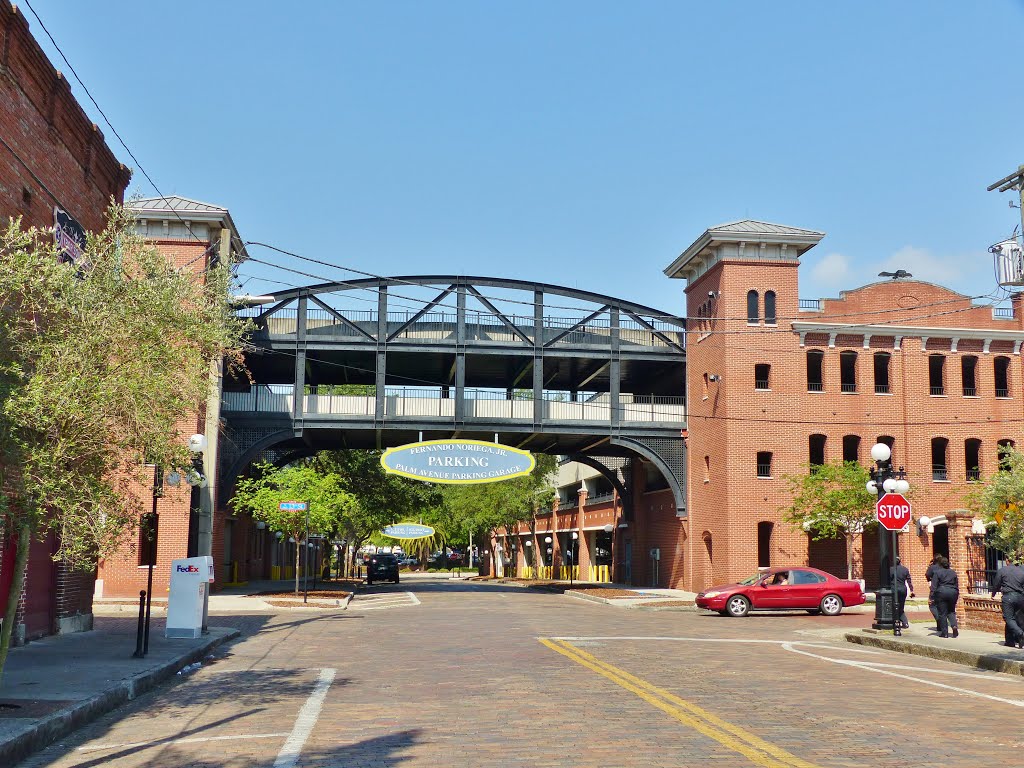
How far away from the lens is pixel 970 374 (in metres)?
39.6

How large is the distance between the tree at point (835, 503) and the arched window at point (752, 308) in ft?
18.9

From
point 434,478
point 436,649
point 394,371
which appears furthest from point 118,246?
point 394,371

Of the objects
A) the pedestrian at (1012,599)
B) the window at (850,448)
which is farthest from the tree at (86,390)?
the window at (850,448)

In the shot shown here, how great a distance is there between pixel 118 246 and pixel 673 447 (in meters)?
30.0

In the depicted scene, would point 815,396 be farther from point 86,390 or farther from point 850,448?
point 86,390

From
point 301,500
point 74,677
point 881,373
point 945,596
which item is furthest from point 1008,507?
point 881,373

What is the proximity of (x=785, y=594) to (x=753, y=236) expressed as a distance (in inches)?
579

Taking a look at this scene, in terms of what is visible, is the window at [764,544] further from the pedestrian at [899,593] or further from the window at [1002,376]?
the pedestrian at [899,593]

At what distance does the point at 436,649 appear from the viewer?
17.0 m

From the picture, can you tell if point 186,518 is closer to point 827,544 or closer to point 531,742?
point 827,544

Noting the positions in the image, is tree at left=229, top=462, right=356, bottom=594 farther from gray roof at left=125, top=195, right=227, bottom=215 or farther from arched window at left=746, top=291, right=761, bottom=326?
arched window at left=746, top=291, right=761, bottom=326

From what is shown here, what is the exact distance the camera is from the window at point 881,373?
3868 cm

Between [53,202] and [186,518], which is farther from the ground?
[53,202]

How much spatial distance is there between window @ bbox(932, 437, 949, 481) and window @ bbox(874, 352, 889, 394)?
8.47 feet
